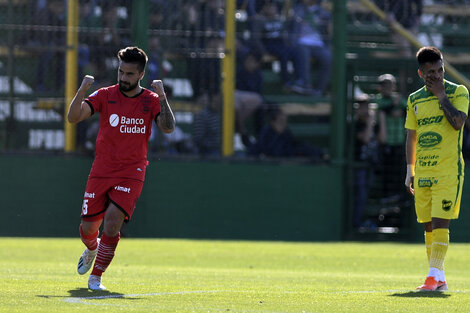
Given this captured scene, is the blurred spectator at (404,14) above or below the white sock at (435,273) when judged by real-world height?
above

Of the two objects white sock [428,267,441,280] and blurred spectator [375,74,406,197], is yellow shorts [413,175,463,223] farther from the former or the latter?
blurred spectator [375,74,406,197]

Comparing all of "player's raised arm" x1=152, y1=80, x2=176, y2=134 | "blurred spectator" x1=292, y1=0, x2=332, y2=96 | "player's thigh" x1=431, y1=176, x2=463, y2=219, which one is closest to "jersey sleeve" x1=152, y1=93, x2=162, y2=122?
"player's raised arm" x1=152, y1=80, x2=176, y2=134

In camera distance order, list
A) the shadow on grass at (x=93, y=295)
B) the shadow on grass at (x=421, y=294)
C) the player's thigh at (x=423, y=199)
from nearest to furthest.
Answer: the shadow on grass at (x=93, y=295), the shadow on grass at (x=421, y=294), the player's thigh at (x=423, y=199)

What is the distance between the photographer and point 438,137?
8.60 m

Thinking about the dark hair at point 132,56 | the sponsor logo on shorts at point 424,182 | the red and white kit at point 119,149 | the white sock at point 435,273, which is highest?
the dark hair at point 132,56

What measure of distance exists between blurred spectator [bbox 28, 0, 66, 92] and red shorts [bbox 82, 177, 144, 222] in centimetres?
804

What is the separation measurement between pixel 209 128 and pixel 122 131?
8230 mm

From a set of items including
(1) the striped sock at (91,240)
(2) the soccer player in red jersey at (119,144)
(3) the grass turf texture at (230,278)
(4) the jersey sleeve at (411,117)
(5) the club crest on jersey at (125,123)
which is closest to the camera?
(3) the grass turf texture at (230,278)

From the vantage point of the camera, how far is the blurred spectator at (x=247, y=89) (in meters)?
16.2

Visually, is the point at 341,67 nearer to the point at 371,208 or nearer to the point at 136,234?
the point at 371,208

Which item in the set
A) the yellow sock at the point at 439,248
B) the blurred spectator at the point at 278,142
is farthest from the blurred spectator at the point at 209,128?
the yellow sock at the point at 439,248

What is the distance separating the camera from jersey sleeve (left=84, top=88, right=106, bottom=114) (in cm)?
802

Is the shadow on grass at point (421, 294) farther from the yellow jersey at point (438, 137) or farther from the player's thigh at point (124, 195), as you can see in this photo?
the player's thigh at point (124, 195)

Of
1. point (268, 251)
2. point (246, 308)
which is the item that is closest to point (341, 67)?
point (268, 251)
